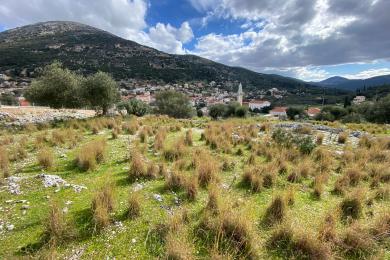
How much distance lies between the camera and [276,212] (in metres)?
5.22

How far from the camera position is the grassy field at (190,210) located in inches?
161

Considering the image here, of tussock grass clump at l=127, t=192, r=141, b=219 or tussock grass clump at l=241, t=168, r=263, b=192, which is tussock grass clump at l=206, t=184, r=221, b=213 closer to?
tussock grass clump at l=127, t=192, r=141, b=219

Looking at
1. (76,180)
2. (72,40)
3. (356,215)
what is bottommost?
(356,215)

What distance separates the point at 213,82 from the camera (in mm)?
181500

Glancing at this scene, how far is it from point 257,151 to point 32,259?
8427 millimetres

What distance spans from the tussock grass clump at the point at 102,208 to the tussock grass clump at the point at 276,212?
3095 mm

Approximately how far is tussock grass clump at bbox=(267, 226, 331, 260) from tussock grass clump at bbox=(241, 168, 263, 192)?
87.5 inches

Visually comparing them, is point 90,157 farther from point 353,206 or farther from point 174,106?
point 174,106

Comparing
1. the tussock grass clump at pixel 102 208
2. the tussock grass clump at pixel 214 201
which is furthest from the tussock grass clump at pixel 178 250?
the tussock grass clump at pixel 102 208

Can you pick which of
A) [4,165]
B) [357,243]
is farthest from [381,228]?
[4,165]

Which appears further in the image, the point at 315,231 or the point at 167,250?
the point at 315,231

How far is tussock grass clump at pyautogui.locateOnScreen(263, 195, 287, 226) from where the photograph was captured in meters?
4.98

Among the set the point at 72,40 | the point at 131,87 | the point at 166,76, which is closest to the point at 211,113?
the point at 131,87

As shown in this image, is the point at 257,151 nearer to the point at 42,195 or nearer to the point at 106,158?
the point at 106,158
